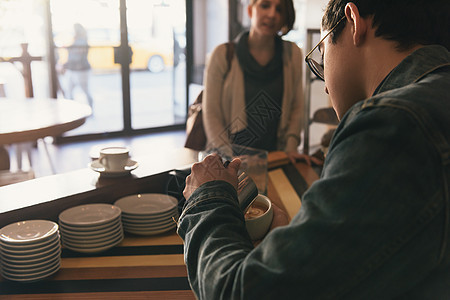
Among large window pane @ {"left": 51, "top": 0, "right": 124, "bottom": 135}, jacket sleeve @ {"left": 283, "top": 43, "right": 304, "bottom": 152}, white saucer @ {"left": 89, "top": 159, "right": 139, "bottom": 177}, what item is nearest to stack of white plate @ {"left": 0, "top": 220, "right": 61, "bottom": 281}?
white saucer @ {"left": 89, "top": 159, "right": 139, "bottom": 177}

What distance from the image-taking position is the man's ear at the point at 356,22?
0.68m

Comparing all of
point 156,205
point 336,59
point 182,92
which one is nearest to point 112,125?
point 182,92

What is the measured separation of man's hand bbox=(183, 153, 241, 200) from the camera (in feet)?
2.57

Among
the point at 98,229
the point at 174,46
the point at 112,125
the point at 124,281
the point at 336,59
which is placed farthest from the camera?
the point at 174,46

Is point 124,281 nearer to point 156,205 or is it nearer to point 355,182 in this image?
point 156,205

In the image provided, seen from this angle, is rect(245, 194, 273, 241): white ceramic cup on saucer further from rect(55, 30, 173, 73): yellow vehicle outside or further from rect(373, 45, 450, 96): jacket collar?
rect(55, 30, 173, 73): yellow vehicle outside

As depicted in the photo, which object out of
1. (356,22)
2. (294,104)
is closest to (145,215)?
(356,22)

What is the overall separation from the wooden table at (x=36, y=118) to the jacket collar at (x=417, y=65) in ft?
8.07

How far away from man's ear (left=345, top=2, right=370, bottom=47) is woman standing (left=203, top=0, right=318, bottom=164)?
5.46 ft

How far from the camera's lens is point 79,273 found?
1.10m

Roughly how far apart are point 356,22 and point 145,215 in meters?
0.84

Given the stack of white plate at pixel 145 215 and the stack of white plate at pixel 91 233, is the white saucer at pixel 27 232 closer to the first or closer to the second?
the stack of white plate at pixel 91 233

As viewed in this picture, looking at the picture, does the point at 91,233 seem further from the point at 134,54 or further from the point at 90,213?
the point at 134,54

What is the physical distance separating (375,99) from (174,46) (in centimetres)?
635
